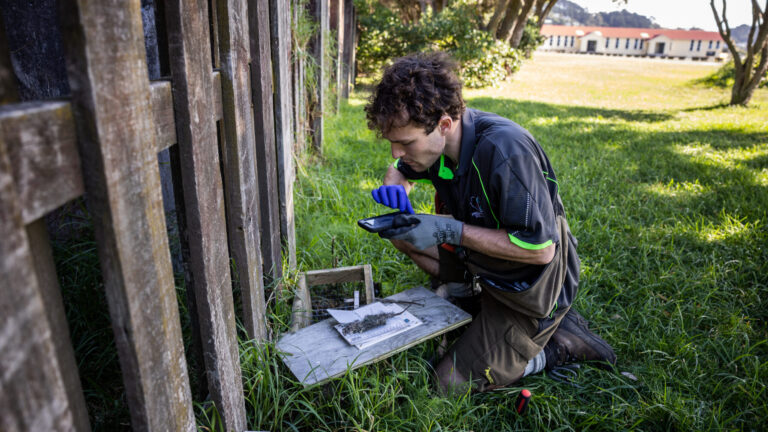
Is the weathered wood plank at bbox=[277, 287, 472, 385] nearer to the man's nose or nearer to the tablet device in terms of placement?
the tablet device

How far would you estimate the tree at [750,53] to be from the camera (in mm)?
9852

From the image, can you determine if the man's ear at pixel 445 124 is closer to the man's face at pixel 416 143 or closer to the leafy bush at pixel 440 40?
the man's face at pixel 416 143

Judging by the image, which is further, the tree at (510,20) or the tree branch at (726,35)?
the tree at (510,20)

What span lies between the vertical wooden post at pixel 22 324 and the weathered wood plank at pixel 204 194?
1.28 feet

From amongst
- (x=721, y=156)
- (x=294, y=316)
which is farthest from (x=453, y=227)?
(x=721, y=156)

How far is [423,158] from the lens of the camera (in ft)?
7.50

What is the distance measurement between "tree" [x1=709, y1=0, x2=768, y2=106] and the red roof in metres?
83.9

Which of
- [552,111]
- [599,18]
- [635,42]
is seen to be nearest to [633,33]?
[635,42]

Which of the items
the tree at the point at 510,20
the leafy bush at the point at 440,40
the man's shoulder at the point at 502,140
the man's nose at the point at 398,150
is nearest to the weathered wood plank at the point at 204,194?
the man's nose at the point at 398,150

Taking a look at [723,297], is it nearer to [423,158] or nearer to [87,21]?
[423,158]

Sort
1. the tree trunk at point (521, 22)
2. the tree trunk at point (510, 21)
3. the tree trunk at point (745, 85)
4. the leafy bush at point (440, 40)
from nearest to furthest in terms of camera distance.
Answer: the tree trunk at point (745, 85) → the leafy bush at point (440, 40) → the tree trunk at point (510, 21) → the tree trunk at point (521, 22)

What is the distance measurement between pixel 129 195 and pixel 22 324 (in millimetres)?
299

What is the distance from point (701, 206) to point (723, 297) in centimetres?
160

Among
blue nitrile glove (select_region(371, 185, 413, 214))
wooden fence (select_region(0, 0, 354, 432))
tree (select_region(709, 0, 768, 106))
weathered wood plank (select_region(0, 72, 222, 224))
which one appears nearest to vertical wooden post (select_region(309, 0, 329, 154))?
blue nitrile glove (select_region(371, 185, 413, 214))
